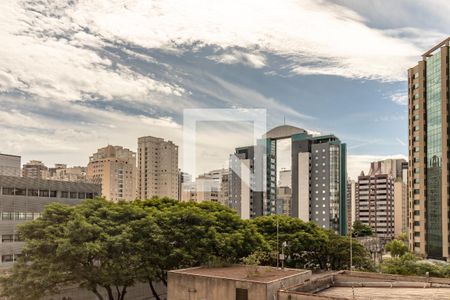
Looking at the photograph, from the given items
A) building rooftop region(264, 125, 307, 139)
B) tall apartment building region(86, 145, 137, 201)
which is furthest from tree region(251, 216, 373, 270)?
tall apartment building region(86, 145, 137, 201)

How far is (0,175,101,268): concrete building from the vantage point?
31.4m

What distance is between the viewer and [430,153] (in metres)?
55.3

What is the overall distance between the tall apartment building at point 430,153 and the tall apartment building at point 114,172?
71.9 meters

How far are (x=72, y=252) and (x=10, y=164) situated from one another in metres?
27.4

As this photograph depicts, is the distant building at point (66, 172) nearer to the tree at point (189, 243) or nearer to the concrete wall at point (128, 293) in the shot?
the concrete wall at point (128, 293)

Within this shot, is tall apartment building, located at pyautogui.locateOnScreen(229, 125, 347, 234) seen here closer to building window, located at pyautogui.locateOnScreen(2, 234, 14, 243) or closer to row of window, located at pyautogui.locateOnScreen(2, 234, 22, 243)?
row of window, located at pyautogui.locateOnScreen(2, 234, 22, 243)

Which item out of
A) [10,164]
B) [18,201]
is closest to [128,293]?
[18,201]

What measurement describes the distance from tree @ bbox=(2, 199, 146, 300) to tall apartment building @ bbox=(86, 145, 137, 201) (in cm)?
8727

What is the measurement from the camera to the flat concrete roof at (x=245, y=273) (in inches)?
645

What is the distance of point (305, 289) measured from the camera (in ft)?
51.6

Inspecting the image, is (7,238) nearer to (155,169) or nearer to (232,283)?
(232,283)

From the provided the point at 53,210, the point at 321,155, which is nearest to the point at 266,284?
the point at 53,210

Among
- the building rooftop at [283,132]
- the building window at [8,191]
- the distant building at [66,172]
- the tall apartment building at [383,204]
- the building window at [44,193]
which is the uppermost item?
the building rooftop at [283,132]

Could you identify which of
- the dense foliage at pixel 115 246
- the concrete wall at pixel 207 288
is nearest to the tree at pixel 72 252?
the dense foliage at pixel 115 246
